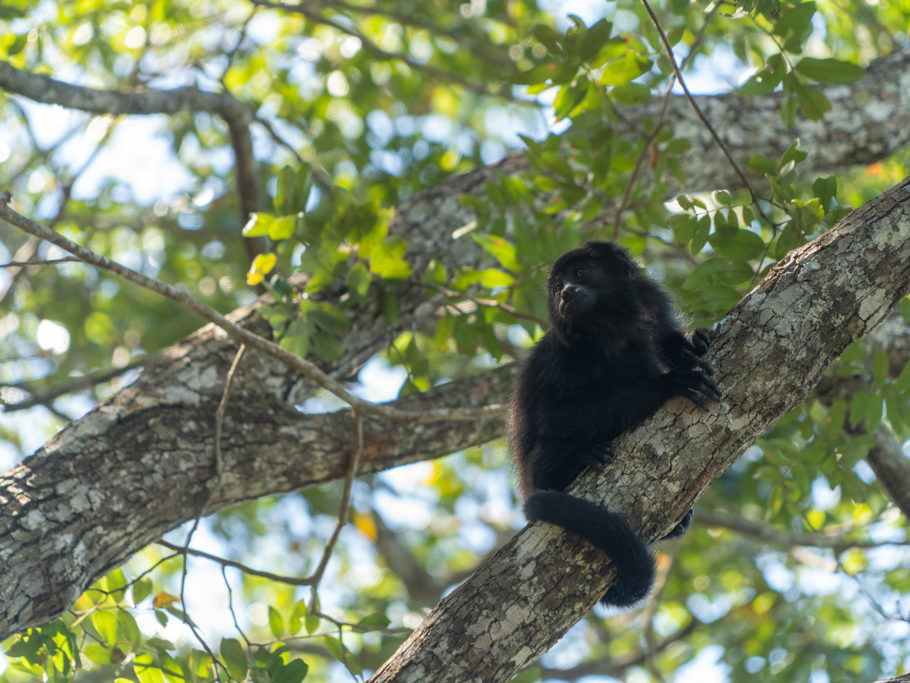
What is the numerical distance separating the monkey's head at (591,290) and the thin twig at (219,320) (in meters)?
0.69

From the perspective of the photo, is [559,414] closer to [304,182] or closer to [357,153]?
[304,182]

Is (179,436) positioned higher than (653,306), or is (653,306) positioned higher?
(179,436)

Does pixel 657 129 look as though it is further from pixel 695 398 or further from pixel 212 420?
pixel 212 420

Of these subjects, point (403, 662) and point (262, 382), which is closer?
point (403, 662)

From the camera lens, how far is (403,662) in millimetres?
2609

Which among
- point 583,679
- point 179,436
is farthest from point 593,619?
point 179,436

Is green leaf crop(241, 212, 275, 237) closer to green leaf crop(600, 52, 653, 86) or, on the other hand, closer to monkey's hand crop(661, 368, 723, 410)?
green leaf crop(600, 52, 653, 86)

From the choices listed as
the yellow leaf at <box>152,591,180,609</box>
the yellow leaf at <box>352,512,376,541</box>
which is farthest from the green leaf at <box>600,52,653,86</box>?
the yellow leaf at <box>352,512,376,541</box>

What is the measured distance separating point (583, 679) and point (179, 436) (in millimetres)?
4345

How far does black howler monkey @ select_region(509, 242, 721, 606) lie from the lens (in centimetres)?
368

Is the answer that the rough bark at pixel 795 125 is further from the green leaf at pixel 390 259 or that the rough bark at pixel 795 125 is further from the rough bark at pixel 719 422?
the rough bark at pixel 719 422

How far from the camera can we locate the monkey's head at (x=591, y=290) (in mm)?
4180

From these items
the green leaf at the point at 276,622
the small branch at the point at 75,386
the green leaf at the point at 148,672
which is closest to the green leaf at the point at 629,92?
the small branch at the point at 75,386

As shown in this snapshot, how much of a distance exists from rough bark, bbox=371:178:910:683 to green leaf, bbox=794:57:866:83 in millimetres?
1169
